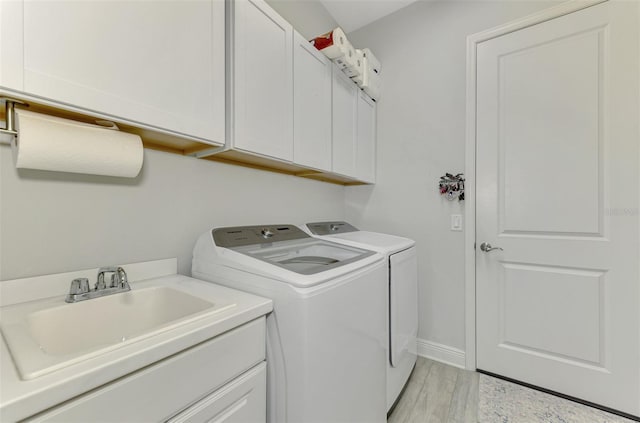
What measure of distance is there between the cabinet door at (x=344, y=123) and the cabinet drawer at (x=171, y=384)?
1.34 meters

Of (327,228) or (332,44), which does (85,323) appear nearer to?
(327,228)

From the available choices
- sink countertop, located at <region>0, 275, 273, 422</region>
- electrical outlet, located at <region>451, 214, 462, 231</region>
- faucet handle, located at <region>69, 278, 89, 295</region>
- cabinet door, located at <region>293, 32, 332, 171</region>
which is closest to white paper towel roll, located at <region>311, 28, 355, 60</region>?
cabinet door, located at <region>293, 32, 332, 171</region>

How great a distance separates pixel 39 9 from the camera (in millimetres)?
729

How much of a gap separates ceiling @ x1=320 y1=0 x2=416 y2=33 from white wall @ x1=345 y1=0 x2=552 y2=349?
66 mm

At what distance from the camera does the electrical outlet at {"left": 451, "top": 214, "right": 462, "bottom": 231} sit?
2.12 m

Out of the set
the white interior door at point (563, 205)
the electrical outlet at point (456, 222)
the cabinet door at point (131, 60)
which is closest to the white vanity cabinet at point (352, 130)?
the electrical outlet at point (456, 222)

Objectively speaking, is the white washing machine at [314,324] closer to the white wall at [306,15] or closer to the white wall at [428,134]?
the white wall at [428,134]

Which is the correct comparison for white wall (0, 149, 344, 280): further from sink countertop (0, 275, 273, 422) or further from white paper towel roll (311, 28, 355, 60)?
white paper towel roll (311, 28, 355, 60)

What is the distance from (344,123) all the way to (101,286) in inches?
67.9

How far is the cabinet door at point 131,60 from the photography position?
73 centimetres

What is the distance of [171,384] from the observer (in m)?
0.68

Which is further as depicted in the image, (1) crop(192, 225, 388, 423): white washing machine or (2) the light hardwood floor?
(2) the light hardwood floor

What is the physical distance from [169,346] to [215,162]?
1.05 m

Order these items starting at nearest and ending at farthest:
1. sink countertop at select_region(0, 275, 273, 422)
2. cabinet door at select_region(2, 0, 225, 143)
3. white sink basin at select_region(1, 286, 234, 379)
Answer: sink countertop at select_region(0, 275, 273, 422)
white sink basin at select_region(1, 286, 234, 379)
cabinet door at select_region(2, 0, 225, 143)
